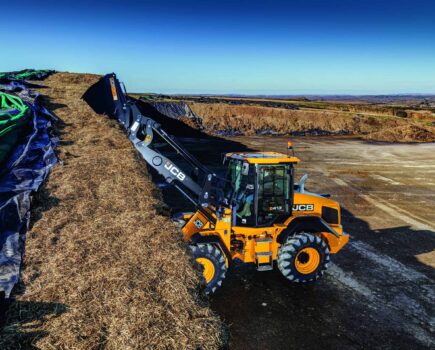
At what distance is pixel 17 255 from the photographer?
6.12m

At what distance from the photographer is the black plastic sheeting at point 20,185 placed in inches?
234

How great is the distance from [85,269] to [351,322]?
17.7ft

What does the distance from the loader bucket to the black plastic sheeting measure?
2.10 metres

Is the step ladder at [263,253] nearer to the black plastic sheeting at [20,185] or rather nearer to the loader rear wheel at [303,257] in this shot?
the loader rear wheel at [303,257]

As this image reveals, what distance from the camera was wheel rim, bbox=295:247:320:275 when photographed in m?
8.97

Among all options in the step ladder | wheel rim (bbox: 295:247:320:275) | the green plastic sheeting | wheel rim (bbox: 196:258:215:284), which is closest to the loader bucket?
the green plastic sheeting

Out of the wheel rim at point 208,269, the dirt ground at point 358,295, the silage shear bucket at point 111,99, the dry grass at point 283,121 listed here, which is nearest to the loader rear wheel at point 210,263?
the wheel rim at point 208,269

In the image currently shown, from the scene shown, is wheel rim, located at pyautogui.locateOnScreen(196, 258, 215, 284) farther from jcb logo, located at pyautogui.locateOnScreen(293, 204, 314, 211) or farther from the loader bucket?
the loader bucket

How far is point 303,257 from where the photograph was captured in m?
9.04

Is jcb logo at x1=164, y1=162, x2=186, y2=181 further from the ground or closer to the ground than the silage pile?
further from the ground

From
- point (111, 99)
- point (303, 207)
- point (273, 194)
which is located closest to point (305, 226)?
point (303, 207)

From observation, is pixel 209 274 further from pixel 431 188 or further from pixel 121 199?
pixel 431 188

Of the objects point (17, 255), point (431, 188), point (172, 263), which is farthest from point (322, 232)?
point (431, 188)

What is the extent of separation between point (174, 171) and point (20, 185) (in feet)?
10.5
